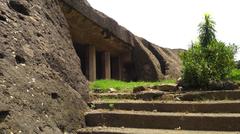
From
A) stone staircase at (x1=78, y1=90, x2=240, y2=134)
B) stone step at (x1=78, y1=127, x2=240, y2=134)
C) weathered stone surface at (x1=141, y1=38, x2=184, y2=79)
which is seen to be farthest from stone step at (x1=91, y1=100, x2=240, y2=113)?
weathered stone surface at (x1=141, y1=38, x2=184, y2=79)

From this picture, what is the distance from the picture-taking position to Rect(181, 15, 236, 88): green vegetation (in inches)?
298

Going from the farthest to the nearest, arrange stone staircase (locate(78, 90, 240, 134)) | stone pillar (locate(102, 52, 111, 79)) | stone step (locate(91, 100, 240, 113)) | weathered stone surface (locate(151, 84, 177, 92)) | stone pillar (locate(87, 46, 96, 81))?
1. stone pillar (locate(102, 52, 111, 79))
2. stone pillar (locate(87, 46, 96, 81))
3. weathered stone surface (locate(151, 84, 177, 92))
4. stone step (locate(91, 100, 240, 113))
5. stone staircase (locate(78, 90, 240, 134))

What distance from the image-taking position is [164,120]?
5383 mm

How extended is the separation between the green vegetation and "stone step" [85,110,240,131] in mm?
2134

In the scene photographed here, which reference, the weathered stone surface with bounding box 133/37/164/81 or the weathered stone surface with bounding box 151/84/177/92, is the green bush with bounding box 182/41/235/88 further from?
the weathered stone surface with bounding box 133/37/164/81

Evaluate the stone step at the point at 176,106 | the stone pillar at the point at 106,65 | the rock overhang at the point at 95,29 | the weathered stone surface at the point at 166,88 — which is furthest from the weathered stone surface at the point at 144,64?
the stone step at the point at 176,106

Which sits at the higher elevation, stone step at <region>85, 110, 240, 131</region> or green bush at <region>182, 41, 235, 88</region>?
green bush at <region>182, 41, 235, 88</region>

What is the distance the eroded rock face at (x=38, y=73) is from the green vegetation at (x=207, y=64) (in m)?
2.45

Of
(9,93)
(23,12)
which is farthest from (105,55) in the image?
(9,93)

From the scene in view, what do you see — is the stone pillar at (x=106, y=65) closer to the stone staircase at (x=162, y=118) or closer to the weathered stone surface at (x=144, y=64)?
the weathered stone surface at (x=144, y=64)

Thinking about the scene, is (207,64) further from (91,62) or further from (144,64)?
(144,64)

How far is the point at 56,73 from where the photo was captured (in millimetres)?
5285

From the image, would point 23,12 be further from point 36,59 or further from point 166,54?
point 166,54

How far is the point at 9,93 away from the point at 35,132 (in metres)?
0.49
